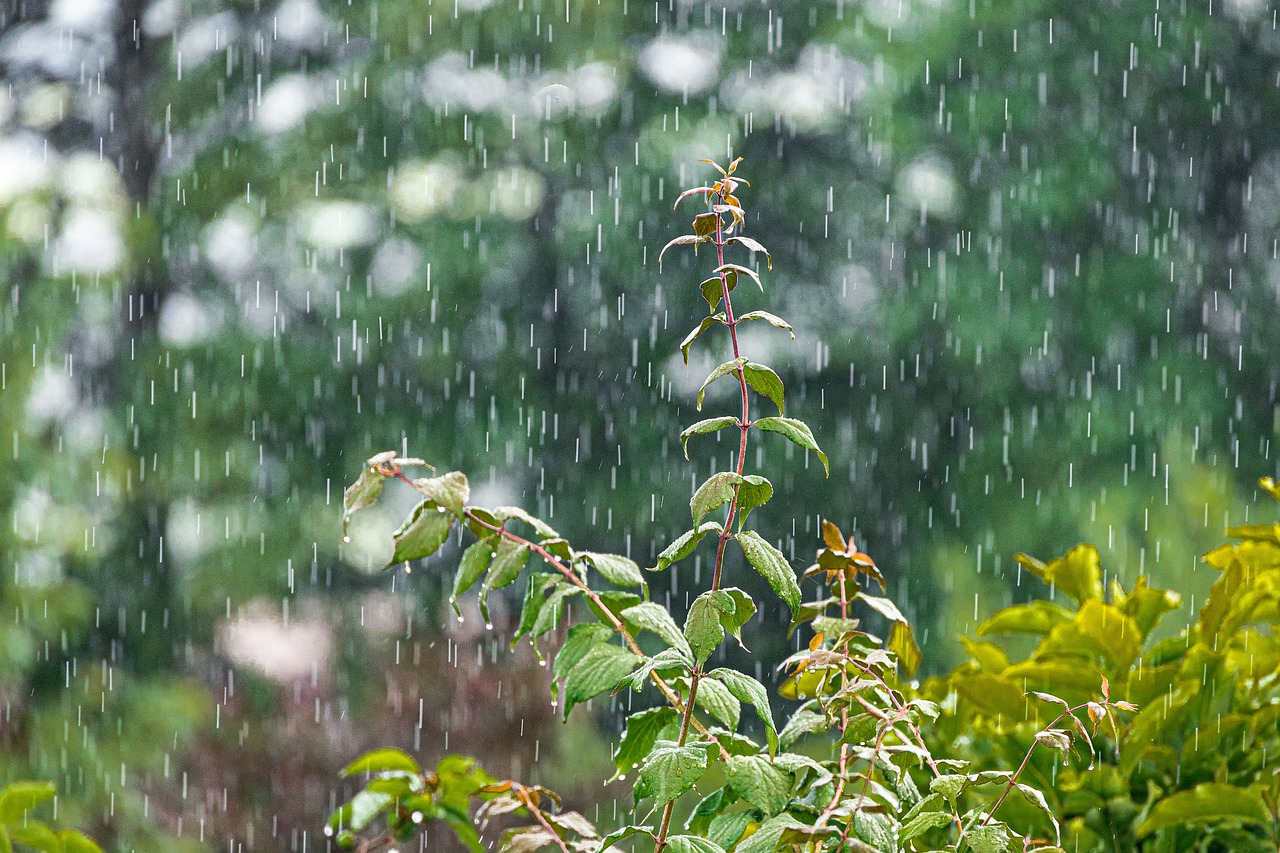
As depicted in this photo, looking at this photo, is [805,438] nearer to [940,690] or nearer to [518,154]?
[940,690]

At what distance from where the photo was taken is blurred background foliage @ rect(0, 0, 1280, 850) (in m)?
5.39

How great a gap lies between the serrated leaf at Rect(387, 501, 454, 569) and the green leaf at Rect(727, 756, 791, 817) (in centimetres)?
23

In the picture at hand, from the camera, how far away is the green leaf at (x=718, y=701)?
681 millimetres

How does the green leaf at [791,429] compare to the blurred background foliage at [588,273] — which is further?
the blurred background foliage at [588,273]

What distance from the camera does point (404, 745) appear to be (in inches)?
170

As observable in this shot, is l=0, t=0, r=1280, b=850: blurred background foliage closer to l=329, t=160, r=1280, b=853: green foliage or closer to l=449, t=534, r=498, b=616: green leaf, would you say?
l=329, t=160, r=1280, b=853: green foliage

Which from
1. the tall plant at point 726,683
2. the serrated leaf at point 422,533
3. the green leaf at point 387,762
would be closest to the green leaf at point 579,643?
the tall plant at point 726,683

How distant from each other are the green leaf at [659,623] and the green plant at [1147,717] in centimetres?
32

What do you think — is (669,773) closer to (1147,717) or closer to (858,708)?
(858,708)

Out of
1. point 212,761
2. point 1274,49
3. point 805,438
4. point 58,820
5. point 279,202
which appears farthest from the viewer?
point 1274,49

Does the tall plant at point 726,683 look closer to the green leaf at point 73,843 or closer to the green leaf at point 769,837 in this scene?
the green leaf at point 769,837

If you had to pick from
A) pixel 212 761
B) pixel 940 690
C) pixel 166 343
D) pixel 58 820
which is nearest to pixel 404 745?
pixel 212 761

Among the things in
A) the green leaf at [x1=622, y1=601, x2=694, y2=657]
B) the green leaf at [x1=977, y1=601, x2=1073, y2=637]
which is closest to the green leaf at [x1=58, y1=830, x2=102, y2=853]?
the green leaf at [x1=622, y1=601, x2=694, y2=657]

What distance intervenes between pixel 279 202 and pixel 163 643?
209 centimetres
